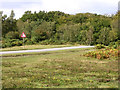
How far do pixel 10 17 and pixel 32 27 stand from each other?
565cm

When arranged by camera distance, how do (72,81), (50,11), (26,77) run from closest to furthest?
(72,81) → (26,77) → (50,11)

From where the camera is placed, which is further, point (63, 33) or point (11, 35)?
point (63, 33)

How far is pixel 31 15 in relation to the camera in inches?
1757

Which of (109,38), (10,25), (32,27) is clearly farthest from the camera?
(32,27)

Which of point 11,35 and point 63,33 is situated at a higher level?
point 63,33

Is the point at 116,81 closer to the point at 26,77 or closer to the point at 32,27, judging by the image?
the point at 26,77

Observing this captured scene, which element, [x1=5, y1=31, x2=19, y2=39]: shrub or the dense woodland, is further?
[x1=5, y1=31, x2=19, y2=39]: shrub

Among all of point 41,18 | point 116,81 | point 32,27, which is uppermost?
point 41,18

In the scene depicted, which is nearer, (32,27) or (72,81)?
(72,81)

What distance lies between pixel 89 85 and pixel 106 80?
3.62 ft

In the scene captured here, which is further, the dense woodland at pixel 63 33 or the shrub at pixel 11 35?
the shrub at pixel 11 35

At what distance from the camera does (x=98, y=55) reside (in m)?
14.4

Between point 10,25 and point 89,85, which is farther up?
point 10,25

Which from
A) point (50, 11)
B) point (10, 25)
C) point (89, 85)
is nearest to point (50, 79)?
point (89, 85)
